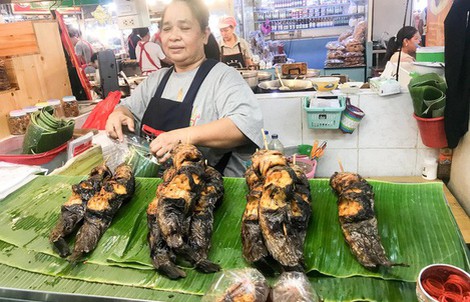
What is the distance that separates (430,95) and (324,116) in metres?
1.02

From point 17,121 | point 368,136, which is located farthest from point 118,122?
point 368,136

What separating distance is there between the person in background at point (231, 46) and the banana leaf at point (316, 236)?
556cm

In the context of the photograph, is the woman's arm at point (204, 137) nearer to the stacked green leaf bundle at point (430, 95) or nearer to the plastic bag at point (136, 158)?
the plastic bag at point (136, 158)

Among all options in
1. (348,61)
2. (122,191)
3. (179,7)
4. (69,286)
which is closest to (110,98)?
(179,7)

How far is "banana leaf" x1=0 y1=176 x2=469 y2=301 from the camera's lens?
1.44m

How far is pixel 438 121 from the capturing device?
338 centimetres

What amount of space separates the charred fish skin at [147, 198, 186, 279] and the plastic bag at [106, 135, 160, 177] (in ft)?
2.90

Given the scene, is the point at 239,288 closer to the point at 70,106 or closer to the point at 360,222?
the point at 360,222

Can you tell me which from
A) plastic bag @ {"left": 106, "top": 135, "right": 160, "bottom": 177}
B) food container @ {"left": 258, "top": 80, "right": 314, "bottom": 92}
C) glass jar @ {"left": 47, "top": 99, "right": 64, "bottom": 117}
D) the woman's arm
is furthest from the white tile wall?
glass jar @ {"left": 47, "top": 99, "right": 64, "bottom": 117}

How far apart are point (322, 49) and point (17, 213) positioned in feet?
32.2

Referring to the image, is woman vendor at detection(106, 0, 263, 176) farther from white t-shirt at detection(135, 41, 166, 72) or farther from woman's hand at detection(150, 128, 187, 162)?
white t-shirt at detection(135, 41, 166, 72)

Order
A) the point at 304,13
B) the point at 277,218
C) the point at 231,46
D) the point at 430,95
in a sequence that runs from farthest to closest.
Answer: the point at 304,13
the point at 231,46
the point at 430,95
the point at 277,218

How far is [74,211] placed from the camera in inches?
74.9

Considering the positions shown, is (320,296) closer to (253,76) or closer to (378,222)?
(378,222)
